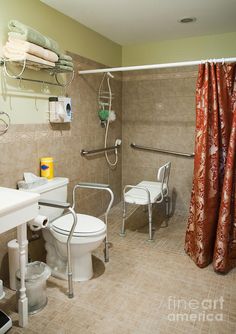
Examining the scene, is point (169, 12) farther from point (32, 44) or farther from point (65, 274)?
point (65, 274)

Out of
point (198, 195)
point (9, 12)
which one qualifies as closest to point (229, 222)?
point (198, 195)

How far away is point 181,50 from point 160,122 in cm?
91

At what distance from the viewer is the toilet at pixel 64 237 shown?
194 centimetres

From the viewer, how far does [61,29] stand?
246 cm

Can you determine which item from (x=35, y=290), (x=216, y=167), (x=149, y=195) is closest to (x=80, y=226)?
(x=35, y=290)

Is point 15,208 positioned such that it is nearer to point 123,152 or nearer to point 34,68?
point 34,68

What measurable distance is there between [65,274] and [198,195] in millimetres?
1258

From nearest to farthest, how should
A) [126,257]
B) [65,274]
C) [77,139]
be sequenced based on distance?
[65,274] < [126,257] < [77,139]

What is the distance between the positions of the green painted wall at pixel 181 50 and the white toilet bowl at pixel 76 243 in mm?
2322

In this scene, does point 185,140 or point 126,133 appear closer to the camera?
point 185,140

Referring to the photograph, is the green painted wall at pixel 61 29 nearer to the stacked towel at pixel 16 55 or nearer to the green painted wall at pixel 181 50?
the stacked towel at pixel 16 55

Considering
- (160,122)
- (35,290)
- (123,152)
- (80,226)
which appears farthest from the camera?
(123,152)

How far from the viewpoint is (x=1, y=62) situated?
1.90 m

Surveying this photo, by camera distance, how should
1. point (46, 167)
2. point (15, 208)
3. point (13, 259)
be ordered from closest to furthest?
1. point (15, 208)
2. point (13, 259)
3. point (46, 167)
